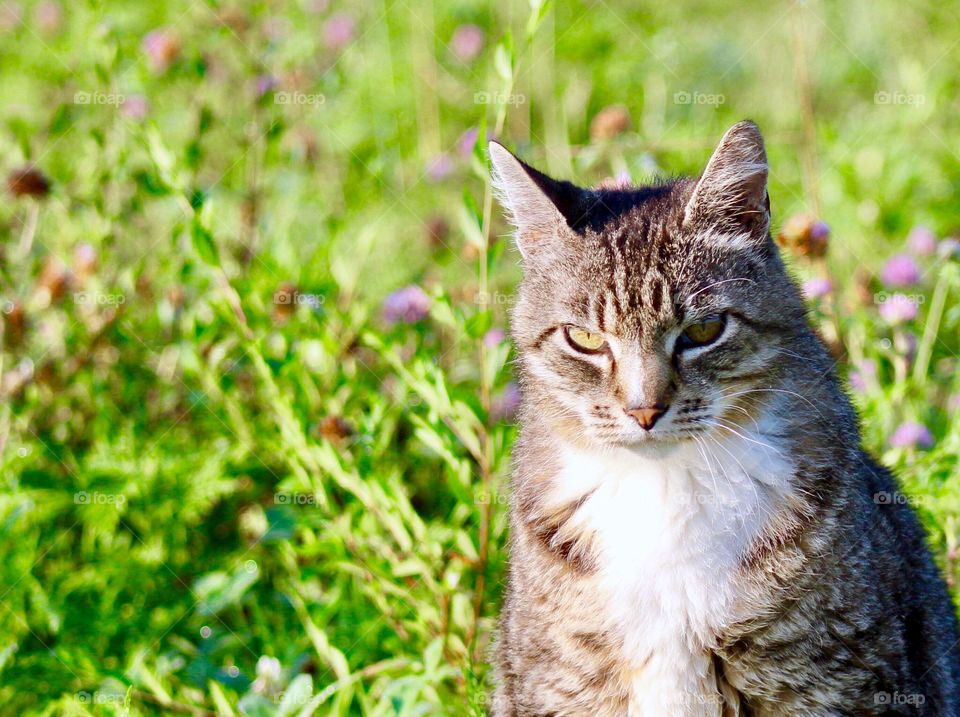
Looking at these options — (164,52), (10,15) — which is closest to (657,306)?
(164,52)

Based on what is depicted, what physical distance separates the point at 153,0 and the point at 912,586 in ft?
19.6

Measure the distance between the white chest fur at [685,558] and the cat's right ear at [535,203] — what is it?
60 centimetres

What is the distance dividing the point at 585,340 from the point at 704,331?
0.28 m

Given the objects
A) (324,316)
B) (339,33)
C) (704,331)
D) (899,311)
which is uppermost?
(339,33)

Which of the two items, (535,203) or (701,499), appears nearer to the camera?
(701,499)

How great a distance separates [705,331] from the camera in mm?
2451

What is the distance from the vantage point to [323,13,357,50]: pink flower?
5.48 meters

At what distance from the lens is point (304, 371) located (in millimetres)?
3531

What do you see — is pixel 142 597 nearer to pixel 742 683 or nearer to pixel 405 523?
pixel 405 523

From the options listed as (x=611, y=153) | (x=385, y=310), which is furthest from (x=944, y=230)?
(x=385, y=310)

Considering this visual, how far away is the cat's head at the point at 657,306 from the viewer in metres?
2.40

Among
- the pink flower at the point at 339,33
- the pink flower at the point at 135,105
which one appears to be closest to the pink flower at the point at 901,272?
the pink flower at the point at 339,33

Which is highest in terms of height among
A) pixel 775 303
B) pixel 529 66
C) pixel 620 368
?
pixel 529 66

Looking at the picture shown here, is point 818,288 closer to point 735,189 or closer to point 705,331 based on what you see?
point 735,189
